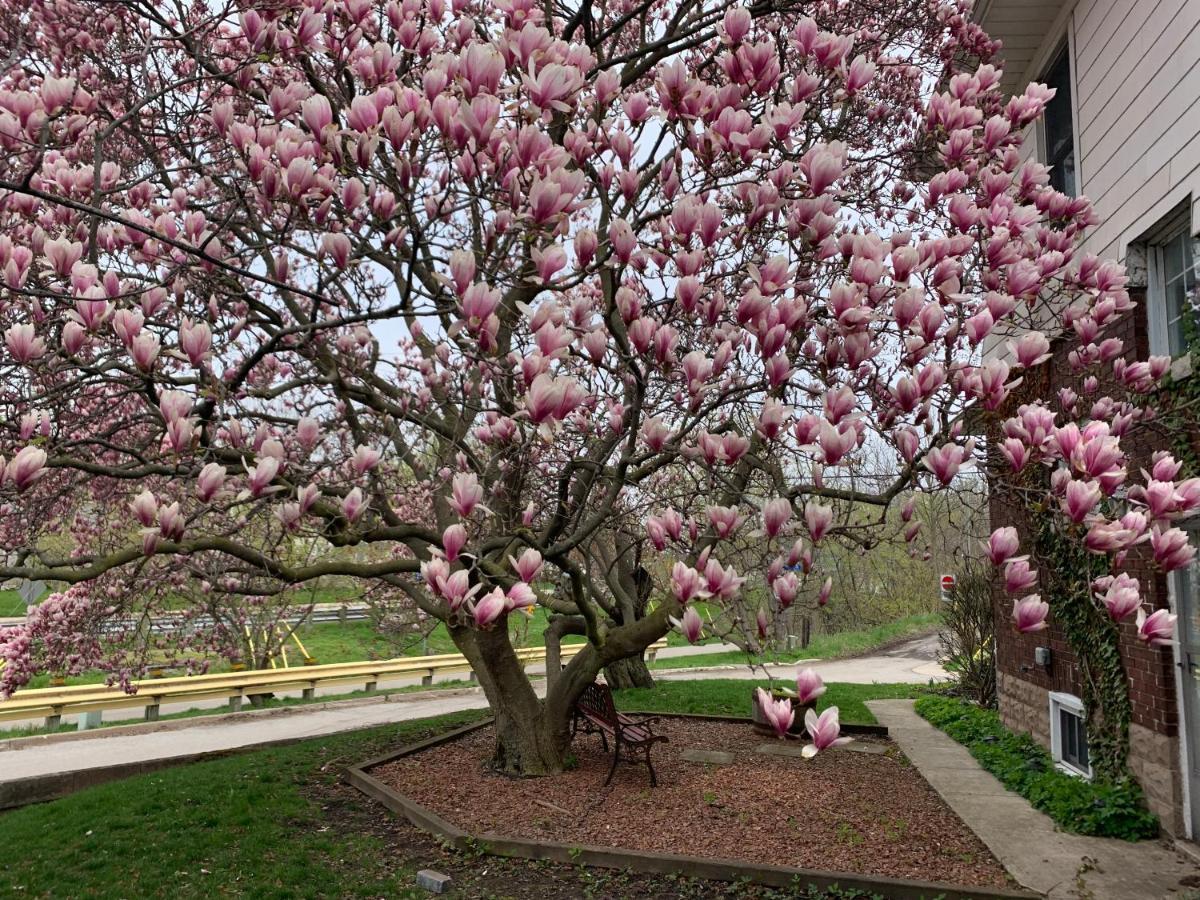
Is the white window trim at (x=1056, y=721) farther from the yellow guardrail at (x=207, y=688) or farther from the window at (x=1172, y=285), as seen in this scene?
the yellow guardrail at (x=207, y=688)

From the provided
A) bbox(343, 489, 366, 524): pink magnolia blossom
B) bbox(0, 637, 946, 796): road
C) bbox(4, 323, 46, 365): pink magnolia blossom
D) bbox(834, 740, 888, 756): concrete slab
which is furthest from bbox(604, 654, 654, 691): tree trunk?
bbox(4, 323, 46, 365): pink magnolia blossom

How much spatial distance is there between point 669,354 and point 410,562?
3.47m

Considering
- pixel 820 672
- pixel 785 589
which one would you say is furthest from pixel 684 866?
pixel 820 672

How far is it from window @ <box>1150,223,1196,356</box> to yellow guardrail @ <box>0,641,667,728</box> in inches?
228

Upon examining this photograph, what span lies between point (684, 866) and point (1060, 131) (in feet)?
22.8

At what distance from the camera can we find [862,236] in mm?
2746

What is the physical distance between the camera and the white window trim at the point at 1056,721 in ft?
23.1

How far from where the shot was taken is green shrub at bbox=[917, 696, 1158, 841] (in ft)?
18.5

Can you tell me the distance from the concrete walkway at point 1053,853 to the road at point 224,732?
252 inches

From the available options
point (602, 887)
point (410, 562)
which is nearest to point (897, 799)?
point (602, 887)

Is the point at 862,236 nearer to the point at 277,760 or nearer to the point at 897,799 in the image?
the point at 897,799

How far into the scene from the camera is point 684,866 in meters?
5.12

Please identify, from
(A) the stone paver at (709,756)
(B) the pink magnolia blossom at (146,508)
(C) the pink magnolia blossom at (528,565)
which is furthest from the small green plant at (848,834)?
(B) the pink magnolia blossom at (146,508)

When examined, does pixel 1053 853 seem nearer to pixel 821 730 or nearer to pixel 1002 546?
pixel 1002 546
